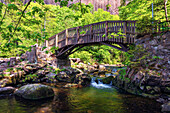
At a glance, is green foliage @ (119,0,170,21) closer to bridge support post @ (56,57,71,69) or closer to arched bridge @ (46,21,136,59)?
arched bridge @ (46,21,136,59)

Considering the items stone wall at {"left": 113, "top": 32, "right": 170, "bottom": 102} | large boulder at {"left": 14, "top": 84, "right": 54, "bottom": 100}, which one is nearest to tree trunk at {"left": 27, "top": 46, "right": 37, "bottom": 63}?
large boulder at {"left": 14, "top": 84, "right": 54, "bottom": 100}

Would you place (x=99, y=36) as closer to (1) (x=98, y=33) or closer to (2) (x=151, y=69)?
(1) (x=98, y=33)

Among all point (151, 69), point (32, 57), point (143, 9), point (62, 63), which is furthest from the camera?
point (62, 63)

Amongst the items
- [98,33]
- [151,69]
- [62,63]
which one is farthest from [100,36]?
[62,63]

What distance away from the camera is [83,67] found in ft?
59.5

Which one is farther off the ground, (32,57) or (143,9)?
(143,9)

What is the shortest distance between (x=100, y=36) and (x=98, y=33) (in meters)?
0.35

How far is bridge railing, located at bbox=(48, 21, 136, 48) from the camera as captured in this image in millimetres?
9938

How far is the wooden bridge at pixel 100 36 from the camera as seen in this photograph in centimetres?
993

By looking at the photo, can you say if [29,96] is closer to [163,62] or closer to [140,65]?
[140,65]

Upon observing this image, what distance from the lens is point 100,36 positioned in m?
11.5

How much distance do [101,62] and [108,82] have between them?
45.9 ft

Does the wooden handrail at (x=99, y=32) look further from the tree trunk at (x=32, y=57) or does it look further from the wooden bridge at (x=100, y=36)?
the tree trunk at (x=32, y=57)

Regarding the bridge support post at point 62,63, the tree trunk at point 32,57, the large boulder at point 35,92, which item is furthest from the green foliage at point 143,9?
the tree trunk at point 32,57
